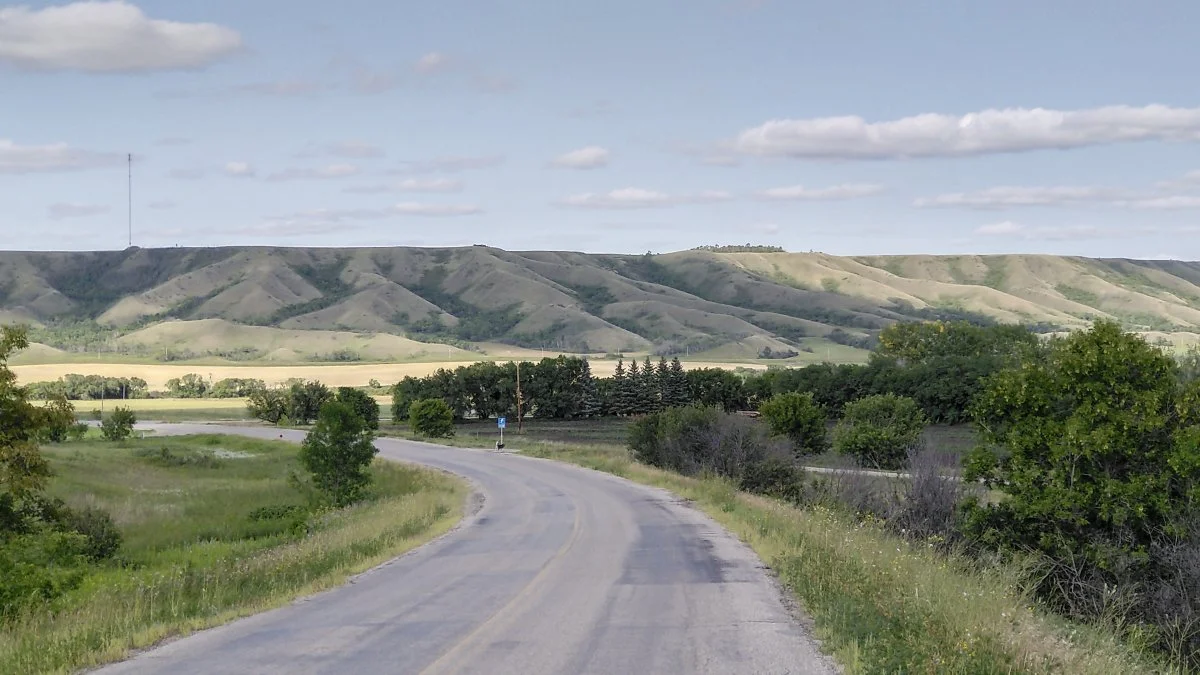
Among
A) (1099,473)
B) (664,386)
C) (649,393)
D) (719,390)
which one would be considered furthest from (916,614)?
(719,390)

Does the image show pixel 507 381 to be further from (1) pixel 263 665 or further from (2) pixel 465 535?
(1) pixel 263 665

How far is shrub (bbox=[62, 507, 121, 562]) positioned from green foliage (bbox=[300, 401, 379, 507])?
11066 mm

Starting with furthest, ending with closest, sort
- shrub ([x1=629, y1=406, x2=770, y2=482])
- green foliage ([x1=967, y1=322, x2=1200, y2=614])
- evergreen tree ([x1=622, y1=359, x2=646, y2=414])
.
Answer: evergreen tree ([x1=622, y1=359, x2=646, y2=414]), shrub ([x1=629, y1=406, x2=770, y2=482]), green foliage ([x1=967, y1=322, x2=1200, y2=614])

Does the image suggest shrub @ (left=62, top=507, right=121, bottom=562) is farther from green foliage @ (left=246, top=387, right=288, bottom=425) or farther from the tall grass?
green foliage @ (left=246, top=387, right=288, bottom=425)

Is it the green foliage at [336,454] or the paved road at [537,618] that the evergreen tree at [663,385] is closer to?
the green foliage at [336,454]

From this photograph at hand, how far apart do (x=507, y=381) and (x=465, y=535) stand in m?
94.2

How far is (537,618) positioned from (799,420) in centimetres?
6704

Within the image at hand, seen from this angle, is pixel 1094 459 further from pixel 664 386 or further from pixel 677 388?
pixel 677 388

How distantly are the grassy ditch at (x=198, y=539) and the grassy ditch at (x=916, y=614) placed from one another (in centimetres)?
748

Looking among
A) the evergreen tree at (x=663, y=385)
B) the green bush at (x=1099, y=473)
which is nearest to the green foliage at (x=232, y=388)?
the evergreen tree at (x=663, y=385)

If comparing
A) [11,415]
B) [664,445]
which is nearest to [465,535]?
[11,415]

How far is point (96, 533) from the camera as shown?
31125 mm

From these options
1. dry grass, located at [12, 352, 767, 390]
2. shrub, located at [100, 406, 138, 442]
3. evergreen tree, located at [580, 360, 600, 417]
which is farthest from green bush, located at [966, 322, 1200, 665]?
dry grass, located at [12, 352, 767, 390]

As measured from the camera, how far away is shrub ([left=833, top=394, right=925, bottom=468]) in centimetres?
6700
